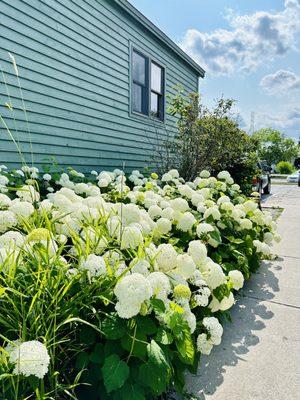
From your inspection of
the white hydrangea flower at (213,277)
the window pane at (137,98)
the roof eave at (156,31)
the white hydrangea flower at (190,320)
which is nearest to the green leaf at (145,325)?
the white hydrangea flower at (190,320)

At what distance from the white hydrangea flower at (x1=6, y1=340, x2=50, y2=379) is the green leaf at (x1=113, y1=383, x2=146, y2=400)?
1.20 feet

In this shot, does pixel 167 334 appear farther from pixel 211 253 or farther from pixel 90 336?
pixel 211 253

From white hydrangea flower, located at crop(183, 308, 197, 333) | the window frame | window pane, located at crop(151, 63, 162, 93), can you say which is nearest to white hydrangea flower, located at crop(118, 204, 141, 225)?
white hydrangea flower, located at crop(183, 308, 197, 333)

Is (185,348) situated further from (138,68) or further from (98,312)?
(138,68)

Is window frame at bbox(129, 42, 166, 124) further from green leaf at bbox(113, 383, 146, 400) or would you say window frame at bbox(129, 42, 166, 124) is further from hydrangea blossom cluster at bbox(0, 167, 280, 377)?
green leaf at bbox(113, 383, 146, 400)

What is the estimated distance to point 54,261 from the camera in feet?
5.33

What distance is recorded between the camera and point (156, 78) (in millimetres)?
9172

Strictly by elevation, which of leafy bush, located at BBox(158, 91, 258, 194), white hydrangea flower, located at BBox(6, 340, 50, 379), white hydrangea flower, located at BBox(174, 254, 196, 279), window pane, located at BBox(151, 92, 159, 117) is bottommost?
white hydrangea flower, located at BBox(6, 340, 50, 379)

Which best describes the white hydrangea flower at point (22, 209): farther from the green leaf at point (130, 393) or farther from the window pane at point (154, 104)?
the window pane at point (154, 104)

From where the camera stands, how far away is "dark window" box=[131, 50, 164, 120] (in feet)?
27.3

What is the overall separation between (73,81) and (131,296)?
215 inches

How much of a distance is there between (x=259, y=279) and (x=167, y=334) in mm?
2761

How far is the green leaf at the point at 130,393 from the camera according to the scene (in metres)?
1.39

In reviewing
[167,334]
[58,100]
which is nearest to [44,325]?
[167,334]
